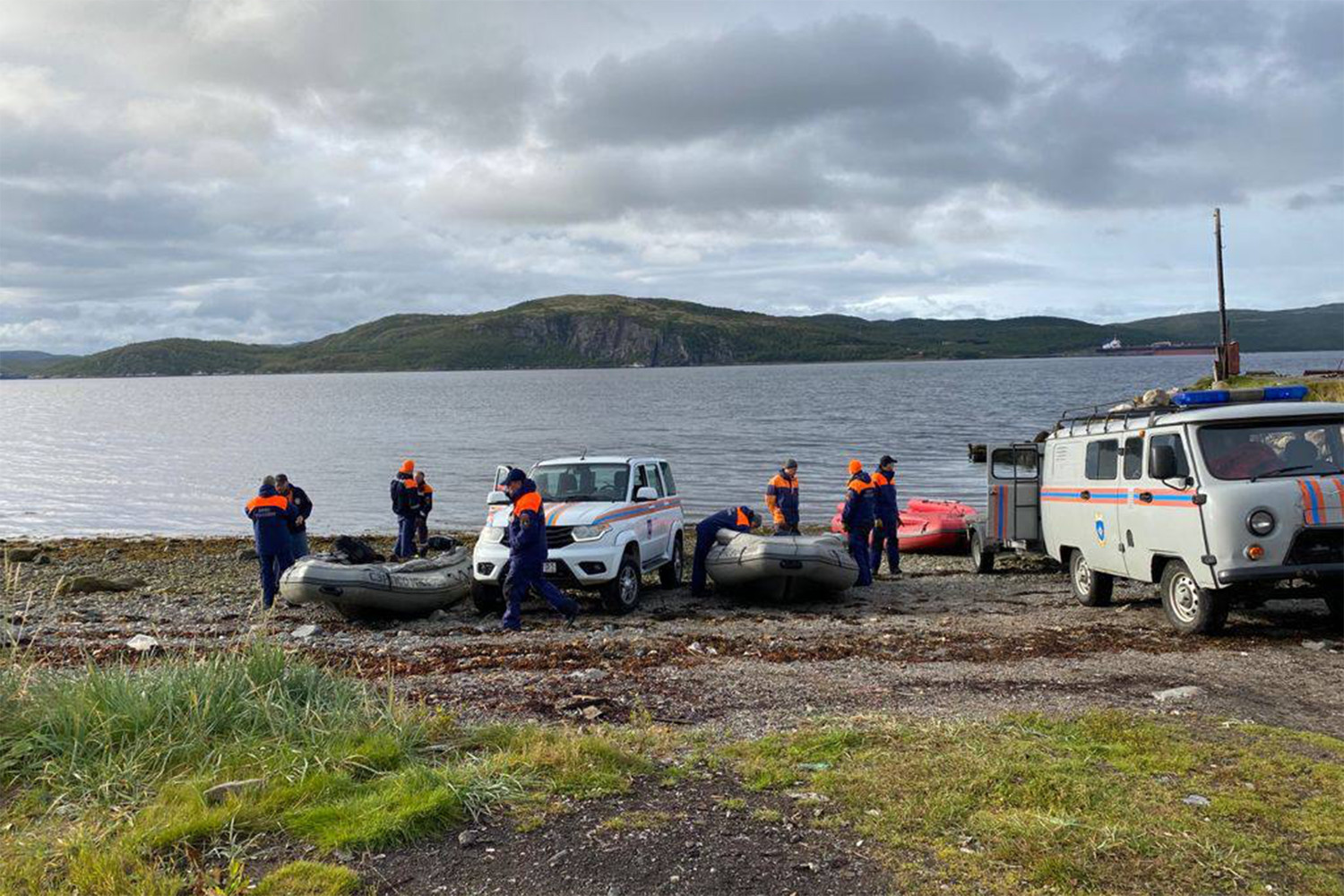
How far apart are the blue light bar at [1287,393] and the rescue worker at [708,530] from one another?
7188 millimetres

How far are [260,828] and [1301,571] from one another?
378 inches

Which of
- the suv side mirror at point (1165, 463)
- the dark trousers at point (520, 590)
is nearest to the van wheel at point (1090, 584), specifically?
the suv side mirror at point (1165, 463)

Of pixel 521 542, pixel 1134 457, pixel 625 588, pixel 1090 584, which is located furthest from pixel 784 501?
pixel 1134 457

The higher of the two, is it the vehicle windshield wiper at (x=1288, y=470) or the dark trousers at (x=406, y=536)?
the vehicle windshield wiper at (x=1288, y=470)

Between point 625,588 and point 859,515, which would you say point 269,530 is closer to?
point 625,588

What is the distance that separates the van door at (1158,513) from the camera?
10695mm

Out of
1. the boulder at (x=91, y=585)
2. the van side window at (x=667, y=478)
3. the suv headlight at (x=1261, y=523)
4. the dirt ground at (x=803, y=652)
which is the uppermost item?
the van side window at (x=667, y=478)

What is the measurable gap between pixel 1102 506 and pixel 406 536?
13786 millimetres

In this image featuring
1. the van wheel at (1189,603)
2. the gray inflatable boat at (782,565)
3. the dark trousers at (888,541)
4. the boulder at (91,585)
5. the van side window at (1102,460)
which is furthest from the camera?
the boulder at (91,585)

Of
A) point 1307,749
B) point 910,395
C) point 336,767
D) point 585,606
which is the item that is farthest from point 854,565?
point 910,395

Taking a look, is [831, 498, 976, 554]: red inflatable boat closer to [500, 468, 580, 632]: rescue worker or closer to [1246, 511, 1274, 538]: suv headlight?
[500, 468, 580, 632]: rescue worker

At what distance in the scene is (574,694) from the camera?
862 cm

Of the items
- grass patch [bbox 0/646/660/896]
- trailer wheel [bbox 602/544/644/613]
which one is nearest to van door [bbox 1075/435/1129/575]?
trailer wheel [bbox 602/544/644/613]

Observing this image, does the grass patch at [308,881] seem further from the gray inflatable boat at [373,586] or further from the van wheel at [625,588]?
the van wheel at [625,588]
